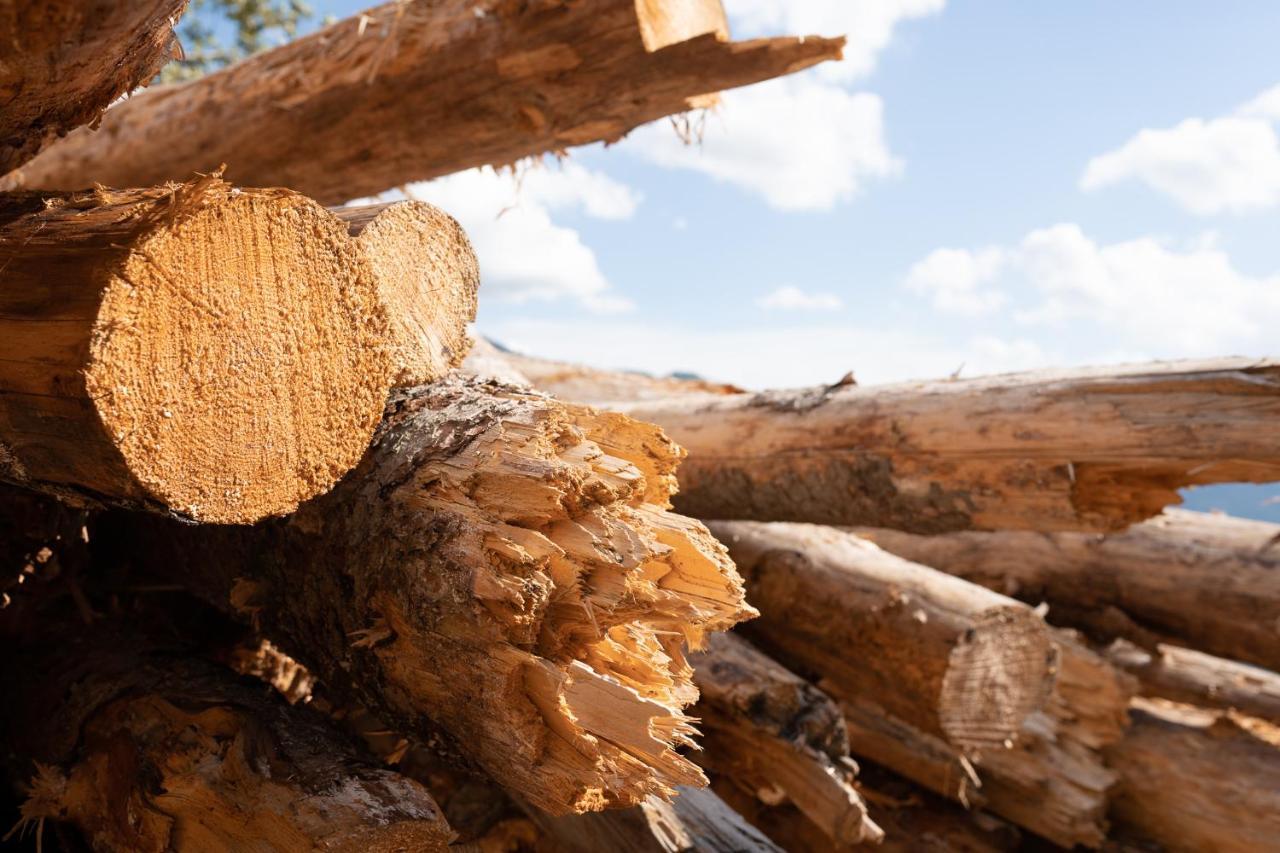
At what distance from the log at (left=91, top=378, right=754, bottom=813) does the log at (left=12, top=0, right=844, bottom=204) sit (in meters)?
1.82

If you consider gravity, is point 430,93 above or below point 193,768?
above

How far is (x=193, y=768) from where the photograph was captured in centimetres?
190

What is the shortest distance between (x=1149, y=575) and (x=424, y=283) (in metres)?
3.75

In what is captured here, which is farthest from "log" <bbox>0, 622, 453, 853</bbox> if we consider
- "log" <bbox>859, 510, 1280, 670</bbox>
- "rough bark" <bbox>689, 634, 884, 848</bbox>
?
"log" <bbox>859, 510, 1280, 670</bbox>

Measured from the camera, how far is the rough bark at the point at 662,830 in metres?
2.30

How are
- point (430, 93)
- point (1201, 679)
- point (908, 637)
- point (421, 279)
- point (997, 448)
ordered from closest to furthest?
point (421, 279), point (997, 448), point (908, 637), point (430, 93), point (1201, 679)

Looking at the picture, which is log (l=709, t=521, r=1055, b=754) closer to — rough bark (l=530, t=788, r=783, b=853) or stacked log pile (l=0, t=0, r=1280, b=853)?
stacked log pile (l=0, t=0, r=1280, b=853)

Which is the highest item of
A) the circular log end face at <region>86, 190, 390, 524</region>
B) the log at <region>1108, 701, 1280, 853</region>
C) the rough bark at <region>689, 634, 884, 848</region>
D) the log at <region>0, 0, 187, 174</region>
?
the log at <region>0, 0, 187, 174</region>

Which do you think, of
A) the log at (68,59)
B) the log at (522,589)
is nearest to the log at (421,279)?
the log at (522,589)

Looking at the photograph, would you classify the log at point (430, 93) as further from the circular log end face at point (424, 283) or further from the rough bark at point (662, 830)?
the rough bark at point (662, 830)

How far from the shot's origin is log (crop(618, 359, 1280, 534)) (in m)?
2.92

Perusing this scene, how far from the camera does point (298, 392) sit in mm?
1742

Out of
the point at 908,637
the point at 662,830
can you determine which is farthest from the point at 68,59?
the point at 908,637

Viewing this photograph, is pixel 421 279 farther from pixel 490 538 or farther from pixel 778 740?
pixel 778 740
